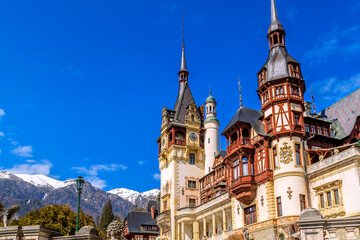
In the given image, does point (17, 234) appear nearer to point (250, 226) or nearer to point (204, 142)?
point (250, 226)

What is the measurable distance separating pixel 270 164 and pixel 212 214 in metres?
16.7

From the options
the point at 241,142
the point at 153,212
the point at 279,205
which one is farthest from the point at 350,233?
the point at 153,212

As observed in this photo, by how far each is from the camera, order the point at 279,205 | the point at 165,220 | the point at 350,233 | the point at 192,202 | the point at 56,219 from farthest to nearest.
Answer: the point at 192,202, the point at 165,220, the point at 56,219, the point at 279,205, the point at 350,233

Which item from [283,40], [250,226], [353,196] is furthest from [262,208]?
[283,40]

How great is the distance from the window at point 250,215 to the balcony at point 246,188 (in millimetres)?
868

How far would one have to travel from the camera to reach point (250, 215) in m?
46.2

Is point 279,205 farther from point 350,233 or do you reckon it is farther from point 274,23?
point 350,233

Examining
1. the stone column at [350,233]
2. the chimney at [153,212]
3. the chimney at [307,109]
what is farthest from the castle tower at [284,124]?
the chimney at [153,212]

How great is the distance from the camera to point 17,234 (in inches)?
653

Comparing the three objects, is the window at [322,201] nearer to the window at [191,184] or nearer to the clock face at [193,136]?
the window at [191,184]

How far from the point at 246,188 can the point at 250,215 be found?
3.42m

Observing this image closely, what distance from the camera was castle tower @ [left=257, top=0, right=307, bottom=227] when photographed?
4128 centimetres

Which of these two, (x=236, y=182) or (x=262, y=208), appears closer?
(x=262, y=208)

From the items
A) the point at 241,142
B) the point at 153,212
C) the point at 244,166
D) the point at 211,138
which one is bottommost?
the point at 153,212
